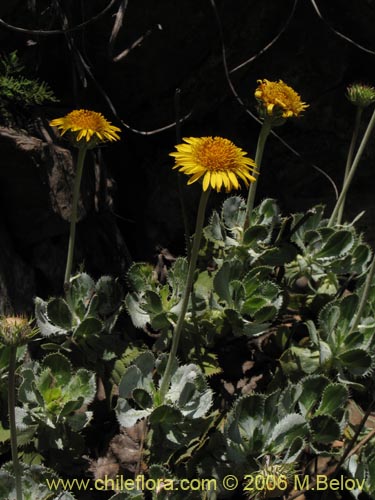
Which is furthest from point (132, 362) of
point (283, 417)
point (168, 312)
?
point (283, 417)

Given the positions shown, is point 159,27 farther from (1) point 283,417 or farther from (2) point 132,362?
(1) point 283,417

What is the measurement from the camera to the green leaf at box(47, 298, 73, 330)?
8.93ft

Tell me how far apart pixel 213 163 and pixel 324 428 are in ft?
3.95

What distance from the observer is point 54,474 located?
237cm

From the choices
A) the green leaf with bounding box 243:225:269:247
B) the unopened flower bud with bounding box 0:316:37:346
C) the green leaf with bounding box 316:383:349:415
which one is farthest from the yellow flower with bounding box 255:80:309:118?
the unopened flower bud with bounding box 0:316:37:346

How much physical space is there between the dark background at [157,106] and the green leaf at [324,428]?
1307 mm

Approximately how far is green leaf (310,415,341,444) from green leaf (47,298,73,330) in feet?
3.65

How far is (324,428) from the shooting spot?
8.43 feet

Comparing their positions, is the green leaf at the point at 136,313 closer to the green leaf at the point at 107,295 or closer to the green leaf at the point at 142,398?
the green leaf at the point at 107,295

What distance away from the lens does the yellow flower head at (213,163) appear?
206 centimetres

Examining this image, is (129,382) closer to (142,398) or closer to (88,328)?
(142,398)

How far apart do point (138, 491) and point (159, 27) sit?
87.3 inches

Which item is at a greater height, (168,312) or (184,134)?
(184,134)

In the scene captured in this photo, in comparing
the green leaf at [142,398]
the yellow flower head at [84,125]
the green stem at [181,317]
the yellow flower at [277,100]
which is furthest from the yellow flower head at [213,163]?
the green leaf at [142,398]
